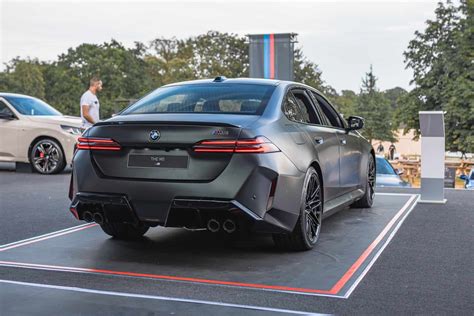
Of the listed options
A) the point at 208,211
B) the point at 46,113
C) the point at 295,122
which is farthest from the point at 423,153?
the point at 46,113

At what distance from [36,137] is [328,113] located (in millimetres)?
7689

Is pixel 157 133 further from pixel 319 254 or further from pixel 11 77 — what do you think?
pixel 11 77

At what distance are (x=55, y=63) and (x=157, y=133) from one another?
68.0 metres

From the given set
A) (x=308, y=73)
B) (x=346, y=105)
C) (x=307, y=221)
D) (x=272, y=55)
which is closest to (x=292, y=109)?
(x=307, y=221)

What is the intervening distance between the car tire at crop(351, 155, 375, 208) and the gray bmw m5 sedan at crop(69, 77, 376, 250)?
91.0 inches

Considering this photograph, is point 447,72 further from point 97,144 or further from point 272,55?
point 97,144

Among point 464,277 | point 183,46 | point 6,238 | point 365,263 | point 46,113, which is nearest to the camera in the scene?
point 464,277

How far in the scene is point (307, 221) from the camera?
211 inches

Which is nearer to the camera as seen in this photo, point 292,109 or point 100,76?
point 292,109

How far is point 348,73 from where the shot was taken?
76688 millimetres

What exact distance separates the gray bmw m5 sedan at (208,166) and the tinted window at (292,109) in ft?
0.06

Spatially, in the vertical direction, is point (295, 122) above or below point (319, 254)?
above

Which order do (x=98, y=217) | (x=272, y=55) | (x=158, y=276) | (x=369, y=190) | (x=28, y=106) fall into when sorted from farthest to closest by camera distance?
(x=272, y=55) < (x=28, y=106) < (x=369, y=190) < (x=98, y=217) < (x=158, y=276)

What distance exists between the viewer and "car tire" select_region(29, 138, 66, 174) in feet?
41.0
